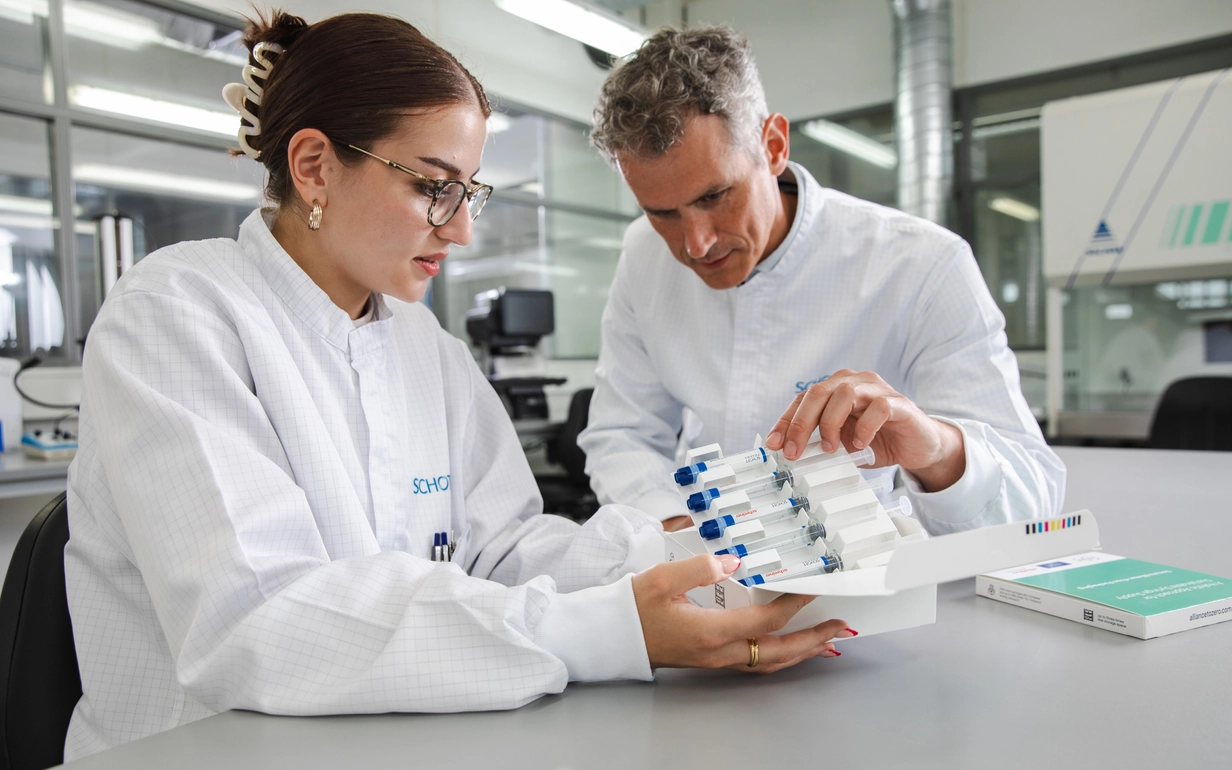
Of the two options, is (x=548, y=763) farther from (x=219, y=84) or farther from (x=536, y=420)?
(x=219, y=84)

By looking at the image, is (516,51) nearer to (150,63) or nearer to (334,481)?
(150,63)

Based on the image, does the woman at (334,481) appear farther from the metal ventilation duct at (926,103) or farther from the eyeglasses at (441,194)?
the metal ventilation duct at (926,103)

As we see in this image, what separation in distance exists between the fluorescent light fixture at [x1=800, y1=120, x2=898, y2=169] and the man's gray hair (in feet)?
15.2

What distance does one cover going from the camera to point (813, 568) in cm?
73

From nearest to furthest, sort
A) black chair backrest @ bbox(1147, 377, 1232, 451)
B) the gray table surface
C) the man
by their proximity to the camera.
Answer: the gray table surface < the man < black chair backrest @ bbox(1147, 377, 1232, 451)

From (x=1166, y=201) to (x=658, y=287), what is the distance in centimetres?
328

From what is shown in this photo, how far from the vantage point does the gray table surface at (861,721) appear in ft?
1.77

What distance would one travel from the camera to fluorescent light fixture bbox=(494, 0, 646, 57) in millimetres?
3871

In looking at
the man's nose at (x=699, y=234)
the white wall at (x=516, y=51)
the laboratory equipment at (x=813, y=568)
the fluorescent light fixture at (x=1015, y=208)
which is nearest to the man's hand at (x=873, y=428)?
the laboratory equipment at (x=813, y=568)

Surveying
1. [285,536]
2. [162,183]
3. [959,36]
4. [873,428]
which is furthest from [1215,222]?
[162,183]

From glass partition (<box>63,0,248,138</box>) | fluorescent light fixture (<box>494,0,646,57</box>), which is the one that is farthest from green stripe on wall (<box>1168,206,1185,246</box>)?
glass partition (<box>63,0,248,138</box>)

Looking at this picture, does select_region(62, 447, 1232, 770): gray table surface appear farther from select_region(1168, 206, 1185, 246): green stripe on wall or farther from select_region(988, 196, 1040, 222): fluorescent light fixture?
select_region(988, 196, 1040, 222): fluorescent light fixture

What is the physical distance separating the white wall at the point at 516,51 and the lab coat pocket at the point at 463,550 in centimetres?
373

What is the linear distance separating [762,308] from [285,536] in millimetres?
949
